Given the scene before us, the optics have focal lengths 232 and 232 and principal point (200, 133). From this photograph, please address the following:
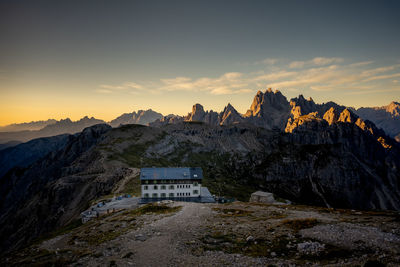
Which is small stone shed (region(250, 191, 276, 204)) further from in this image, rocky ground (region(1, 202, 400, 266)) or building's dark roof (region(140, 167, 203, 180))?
rocky ground (region(1, 202, 400, 266))

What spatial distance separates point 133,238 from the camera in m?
39.8

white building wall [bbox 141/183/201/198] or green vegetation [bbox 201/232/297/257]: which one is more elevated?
green vegetation [bbox 201/232/297/257]

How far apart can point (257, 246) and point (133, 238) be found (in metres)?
21.3

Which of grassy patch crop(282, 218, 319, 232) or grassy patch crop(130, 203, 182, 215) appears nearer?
grassy patch crop(282, 218, 319, 232)

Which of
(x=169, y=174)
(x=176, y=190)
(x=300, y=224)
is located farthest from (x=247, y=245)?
(x=169, y=174)

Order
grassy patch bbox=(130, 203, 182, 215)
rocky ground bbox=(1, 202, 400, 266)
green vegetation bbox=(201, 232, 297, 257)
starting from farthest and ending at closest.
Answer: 1. grassy patch bbox=(130, 203, 182, 215)
2. green vegetation bbox=(201, 232, 297, 257)
3. rocky ground bbox=(1, 202, 400, 266)

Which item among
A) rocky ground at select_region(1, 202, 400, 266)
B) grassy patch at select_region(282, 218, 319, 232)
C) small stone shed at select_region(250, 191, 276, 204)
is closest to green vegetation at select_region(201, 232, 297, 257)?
rocky ground at select_region(1, 202, 400, 266)

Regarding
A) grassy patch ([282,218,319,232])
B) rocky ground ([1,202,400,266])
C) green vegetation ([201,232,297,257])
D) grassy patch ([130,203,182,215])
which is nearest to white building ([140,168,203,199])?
grassy patch ([130,203,182,215])

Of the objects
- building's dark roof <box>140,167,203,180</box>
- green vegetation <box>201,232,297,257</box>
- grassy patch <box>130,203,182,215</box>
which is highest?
green vegetation <box>201,232,297,257</box>

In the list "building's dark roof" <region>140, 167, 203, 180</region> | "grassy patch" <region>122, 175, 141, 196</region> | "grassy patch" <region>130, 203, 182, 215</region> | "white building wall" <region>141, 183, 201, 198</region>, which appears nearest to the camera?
"grassy patch" <region>130, 203, 182, 215</region>

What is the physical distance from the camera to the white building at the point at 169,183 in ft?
316

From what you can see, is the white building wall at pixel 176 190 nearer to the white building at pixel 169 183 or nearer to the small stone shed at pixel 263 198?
the white building at pixel 169 183

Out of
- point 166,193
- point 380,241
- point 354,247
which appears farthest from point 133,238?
point 166,193

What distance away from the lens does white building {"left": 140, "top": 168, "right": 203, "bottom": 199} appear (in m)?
96.3
